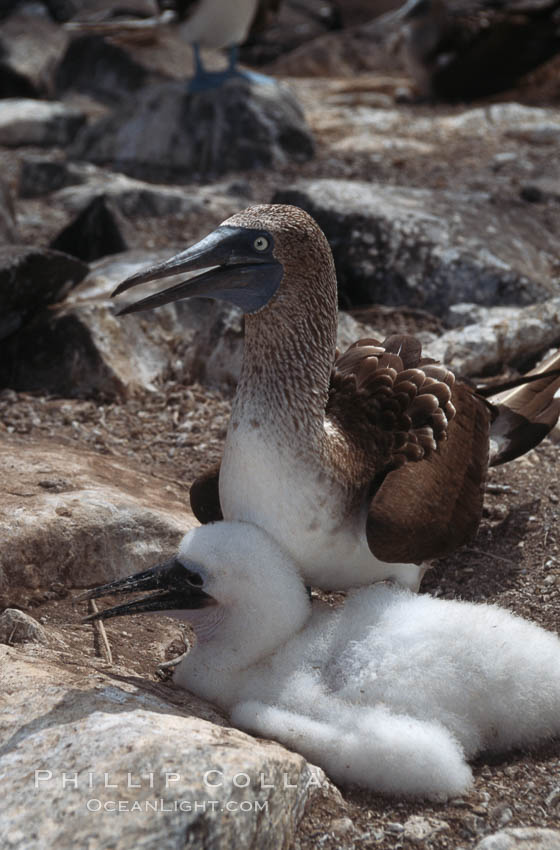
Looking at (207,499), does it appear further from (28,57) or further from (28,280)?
(28,57)

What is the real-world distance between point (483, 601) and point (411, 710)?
34.6 inches

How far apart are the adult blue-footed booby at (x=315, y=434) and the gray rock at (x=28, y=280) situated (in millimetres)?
1909

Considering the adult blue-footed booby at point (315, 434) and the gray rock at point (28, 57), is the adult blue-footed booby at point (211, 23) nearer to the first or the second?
the gray rock at point (28, 57)

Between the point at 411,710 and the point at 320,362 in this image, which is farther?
the point at 320,362

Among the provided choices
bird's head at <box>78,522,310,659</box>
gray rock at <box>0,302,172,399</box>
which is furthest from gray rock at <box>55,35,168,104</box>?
bird's head at <box>78,522,310,659</box>

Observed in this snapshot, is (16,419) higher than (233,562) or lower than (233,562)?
lower

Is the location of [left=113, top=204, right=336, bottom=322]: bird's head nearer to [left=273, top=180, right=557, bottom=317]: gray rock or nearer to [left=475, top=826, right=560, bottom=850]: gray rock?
[left=475, top=826, right=560, bottom=850]: gray rock

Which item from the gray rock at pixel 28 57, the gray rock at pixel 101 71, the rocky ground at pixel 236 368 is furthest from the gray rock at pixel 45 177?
the gray rock at pixel 28 57

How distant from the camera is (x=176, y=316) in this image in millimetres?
5586

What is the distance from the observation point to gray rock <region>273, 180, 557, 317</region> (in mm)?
5809

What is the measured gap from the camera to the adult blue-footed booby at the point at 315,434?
3195 mm

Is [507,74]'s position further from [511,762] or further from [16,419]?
[511,762]

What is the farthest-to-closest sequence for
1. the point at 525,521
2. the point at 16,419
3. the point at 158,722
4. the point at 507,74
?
1. the point at 507,74
2. the point at 16,419
3. the point at 525,521
4. the point at 158,722

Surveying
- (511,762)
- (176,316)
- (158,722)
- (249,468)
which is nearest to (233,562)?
(249,468)
